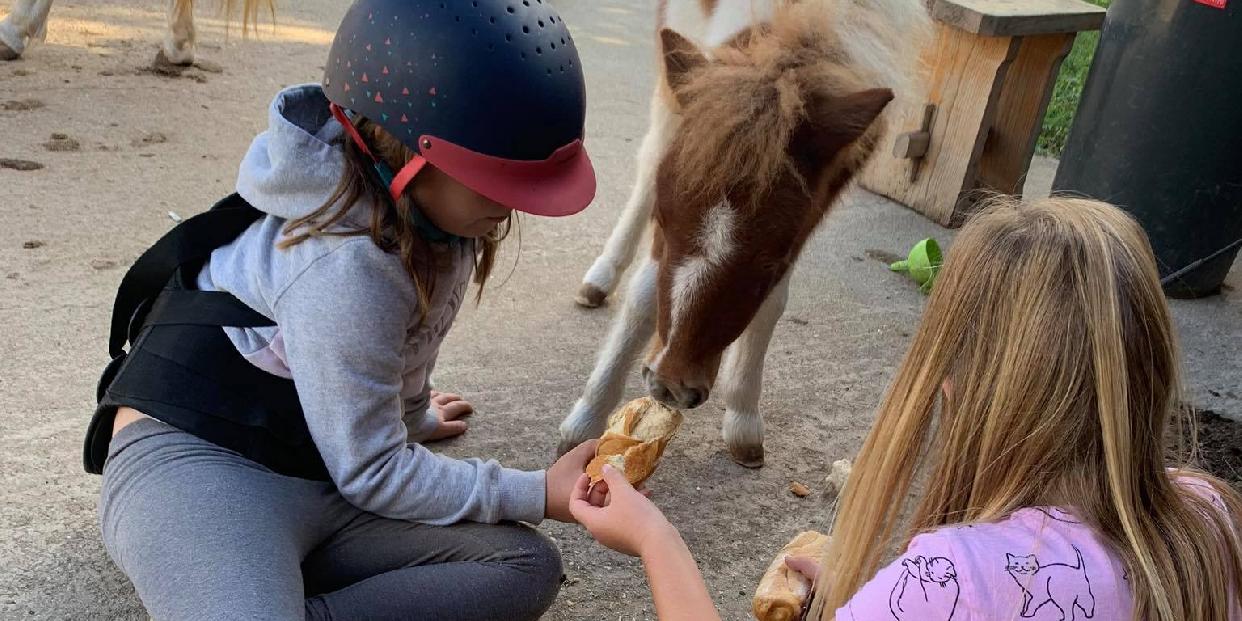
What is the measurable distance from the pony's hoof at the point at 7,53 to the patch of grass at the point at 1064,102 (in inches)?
229

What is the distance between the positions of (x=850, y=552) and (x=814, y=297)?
2.94 meters

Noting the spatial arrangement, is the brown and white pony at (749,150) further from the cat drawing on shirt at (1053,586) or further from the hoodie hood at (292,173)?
the cat drawing on shirt at (1053,586)

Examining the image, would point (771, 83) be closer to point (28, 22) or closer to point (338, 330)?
point (338, 330)

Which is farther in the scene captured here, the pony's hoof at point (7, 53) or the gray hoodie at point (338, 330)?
the pony's hoof at point (7, 53)

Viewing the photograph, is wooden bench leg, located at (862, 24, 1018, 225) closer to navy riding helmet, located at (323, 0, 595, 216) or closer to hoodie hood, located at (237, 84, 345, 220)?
navy riding helmet, located at (323, 0, 595, 216)

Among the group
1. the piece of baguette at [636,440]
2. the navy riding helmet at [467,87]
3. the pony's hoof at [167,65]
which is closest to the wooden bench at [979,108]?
the piece of baguette at [636,440]

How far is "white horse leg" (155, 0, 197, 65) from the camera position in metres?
5.44

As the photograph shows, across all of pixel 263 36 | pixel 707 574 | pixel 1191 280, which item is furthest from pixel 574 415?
pixel 263 36

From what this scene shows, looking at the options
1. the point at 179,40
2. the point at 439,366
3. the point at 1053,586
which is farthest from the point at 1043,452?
the point at 179,40

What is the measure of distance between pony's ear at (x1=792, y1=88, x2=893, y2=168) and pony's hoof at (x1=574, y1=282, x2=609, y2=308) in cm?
159

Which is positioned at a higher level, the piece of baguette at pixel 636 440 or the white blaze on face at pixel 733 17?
the white blaze on face at pixel 733 17

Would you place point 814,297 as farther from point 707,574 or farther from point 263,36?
point 263,36

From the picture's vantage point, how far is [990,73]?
511cm

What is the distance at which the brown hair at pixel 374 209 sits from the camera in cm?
192
